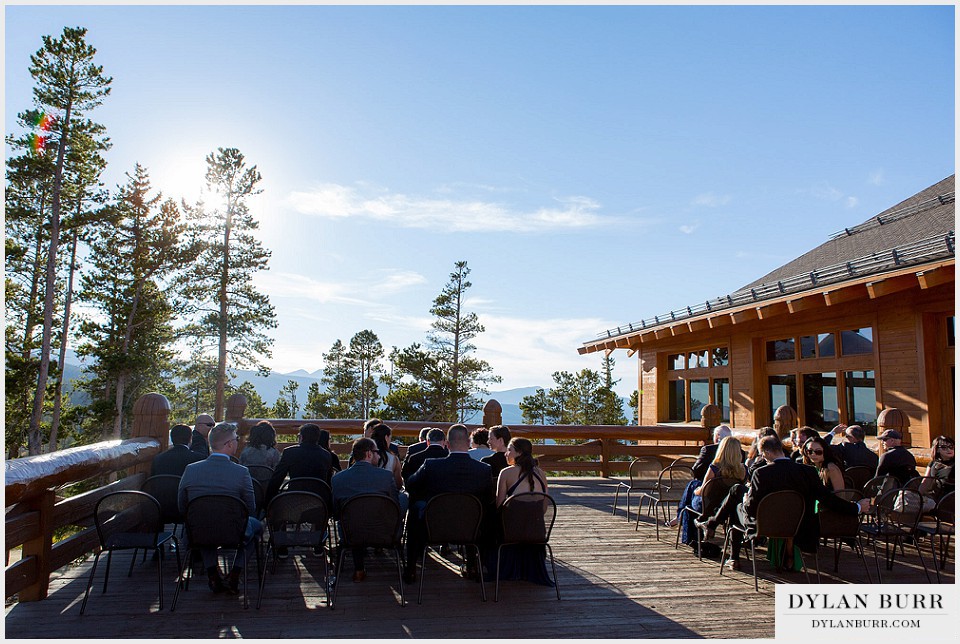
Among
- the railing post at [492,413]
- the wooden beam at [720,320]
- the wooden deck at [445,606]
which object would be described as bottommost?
the wooden deck at [445,606]

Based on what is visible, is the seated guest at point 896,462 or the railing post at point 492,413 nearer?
the seated guest at point 896,462

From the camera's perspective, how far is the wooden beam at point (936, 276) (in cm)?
852

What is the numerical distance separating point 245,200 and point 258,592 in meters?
27.6

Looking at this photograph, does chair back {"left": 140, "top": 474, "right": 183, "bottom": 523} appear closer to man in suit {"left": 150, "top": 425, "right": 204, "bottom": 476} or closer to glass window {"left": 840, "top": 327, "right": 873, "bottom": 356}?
man in suit {"left": 150, "top": 425, "right": 204, "bottom": 476}

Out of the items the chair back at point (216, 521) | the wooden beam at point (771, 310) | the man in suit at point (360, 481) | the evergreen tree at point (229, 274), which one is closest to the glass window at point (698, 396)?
the wooden beam at point (771, 310)

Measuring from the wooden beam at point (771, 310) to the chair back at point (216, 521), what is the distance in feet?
31.1

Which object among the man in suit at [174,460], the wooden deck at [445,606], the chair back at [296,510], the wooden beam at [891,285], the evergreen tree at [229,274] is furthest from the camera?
the evergreen tree at [229,274]

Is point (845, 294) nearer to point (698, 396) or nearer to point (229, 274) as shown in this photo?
point (698, 396)

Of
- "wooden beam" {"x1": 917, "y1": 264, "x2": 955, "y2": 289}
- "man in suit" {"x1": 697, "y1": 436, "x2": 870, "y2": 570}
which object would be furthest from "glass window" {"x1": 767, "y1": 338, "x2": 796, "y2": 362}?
"man in suit" {"x1": 697, "y1": 436, "x2": 870, "y2": 570}

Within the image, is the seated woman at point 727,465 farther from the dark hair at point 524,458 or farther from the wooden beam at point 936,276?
the wooden beam at point 936,276

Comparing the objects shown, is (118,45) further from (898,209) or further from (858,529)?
(898,209)

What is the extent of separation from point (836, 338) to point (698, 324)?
2.79 metres

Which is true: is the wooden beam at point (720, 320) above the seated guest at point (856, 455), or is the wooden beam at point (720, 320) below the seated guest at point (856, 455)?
above

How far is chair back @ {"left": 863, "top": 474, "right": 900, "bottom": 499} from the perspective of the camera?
6418mm
